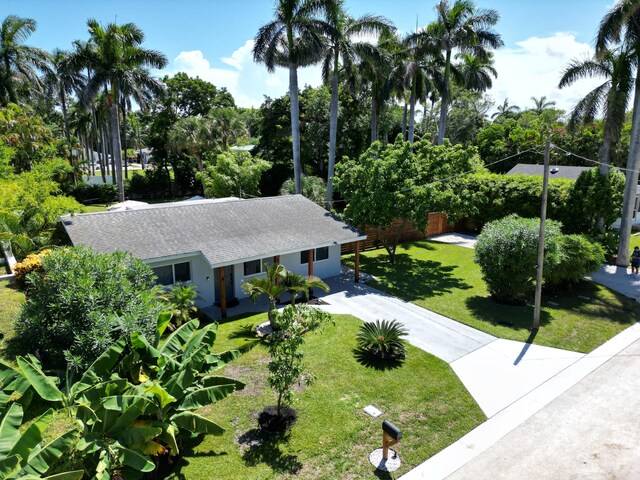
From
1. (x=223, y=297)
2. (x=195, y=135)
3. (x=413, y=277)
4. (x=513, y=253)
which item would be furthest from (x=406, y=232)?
(x=195, y=135)

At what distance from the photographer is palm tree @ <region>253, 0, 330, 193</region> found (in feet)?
82.3

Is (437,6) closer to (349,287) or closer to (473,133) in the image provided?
(349,287)

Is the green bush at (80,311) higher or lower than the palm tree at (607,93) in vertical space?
lower

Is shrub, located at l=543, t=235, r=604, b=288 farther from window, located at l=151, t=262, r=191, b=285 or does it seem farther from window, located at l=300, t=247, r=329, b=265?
window, located at l=151, t=262, r=191, b=285

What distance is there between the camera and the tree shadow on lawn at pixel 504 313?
16.0 m

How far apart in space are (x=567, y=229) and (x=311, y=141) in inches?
926

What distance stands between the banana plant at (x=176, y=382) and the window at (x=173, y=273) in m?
5.98

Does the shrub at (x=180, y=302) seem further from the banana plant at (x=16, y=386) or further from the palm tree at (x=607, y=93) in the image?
the palm tree at (x=607, y=93)

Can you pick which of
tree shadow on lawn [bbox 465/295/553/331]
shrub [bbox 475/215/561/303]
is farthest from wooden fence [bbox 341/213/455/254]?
tree shadow on lawn [bbox 465/295/553/331]

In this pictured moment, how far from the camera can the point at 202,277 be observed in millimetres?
17109

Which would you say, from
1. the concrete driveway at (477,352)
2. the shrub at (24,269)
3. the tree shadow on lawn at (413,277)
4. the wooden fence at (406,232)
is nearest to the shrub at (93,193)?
the shrub at (24,269)

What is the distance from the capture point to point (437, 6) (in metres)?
30.2

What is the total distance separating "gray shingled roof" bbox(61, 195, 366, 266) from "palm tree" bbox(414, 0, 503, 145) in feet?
57.7

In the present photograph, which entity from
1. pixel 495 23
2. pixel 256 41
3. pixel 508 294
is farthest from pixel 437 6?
Answer: pixel 508 294
